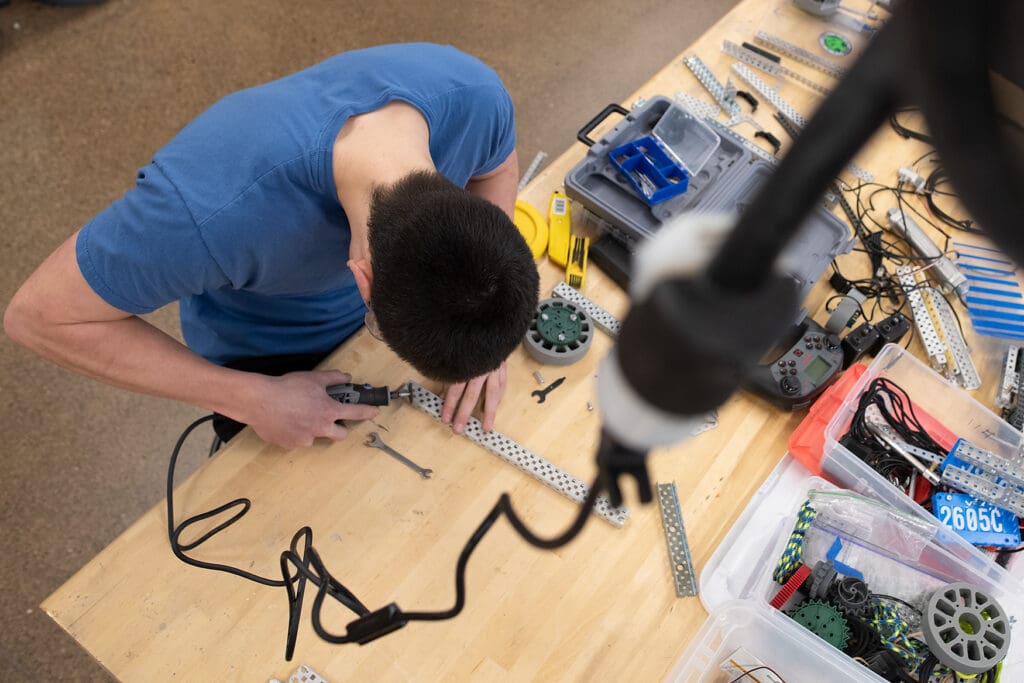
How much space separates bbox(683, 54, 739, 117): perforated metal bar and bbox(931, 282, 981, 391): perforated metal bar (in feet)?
1.91

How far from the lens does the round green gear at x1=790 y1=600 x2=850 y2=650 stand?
0.97 m

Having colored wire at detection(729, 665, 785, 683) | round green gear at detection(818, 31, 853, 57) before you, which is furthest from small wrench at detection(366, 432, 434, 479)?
round green gear at detection(818, 31, 853, 57)

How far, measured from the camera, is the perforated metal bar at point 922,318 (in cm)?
126

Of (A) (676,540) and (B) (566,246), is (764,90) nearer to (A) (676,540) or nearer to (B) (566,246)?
(B) (566,246)

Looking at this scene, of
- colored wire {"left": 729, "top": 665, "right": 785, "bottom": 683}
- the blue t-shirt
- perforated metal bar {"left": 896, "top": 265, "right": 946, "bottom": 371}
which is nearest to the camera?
the blue t-shirt

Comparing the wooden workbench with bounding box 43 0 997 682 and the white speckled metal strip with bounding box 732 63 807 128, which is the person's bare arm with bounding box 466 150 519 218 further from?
the white speckled metal strip with bounding box 732 63 807 128

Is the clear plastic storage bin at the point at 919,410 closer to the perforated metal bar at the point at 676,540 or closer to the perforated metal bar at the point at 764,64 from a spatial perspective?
the perforated metal bar at the point at 676,540

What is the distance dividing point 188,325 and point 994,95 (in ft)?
4.19

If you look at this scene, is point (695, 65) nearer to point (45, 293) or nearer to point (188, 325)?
point (188, 325)

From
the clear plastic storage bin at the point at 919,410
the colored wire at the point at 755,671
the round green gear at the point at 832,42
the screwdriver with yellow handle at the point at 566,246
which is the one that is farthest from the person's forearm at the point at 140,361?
the round green gear at the point at 832,42

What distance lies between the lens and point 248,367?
1.25 metres

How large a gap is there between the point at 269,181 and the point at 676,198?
73 cm

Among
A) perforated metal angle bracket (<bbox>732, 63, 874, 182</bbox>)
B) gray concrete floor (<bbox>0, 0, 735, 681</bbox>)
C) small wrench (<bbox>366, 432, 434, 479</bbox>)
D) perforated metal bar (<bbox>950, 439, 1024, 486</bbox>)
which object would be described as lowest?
gray concrete floor (<bbox>0, 0, 735, 681</bbox>)

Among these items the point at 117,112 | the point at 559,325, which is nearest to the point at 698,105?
the point at 559,325
